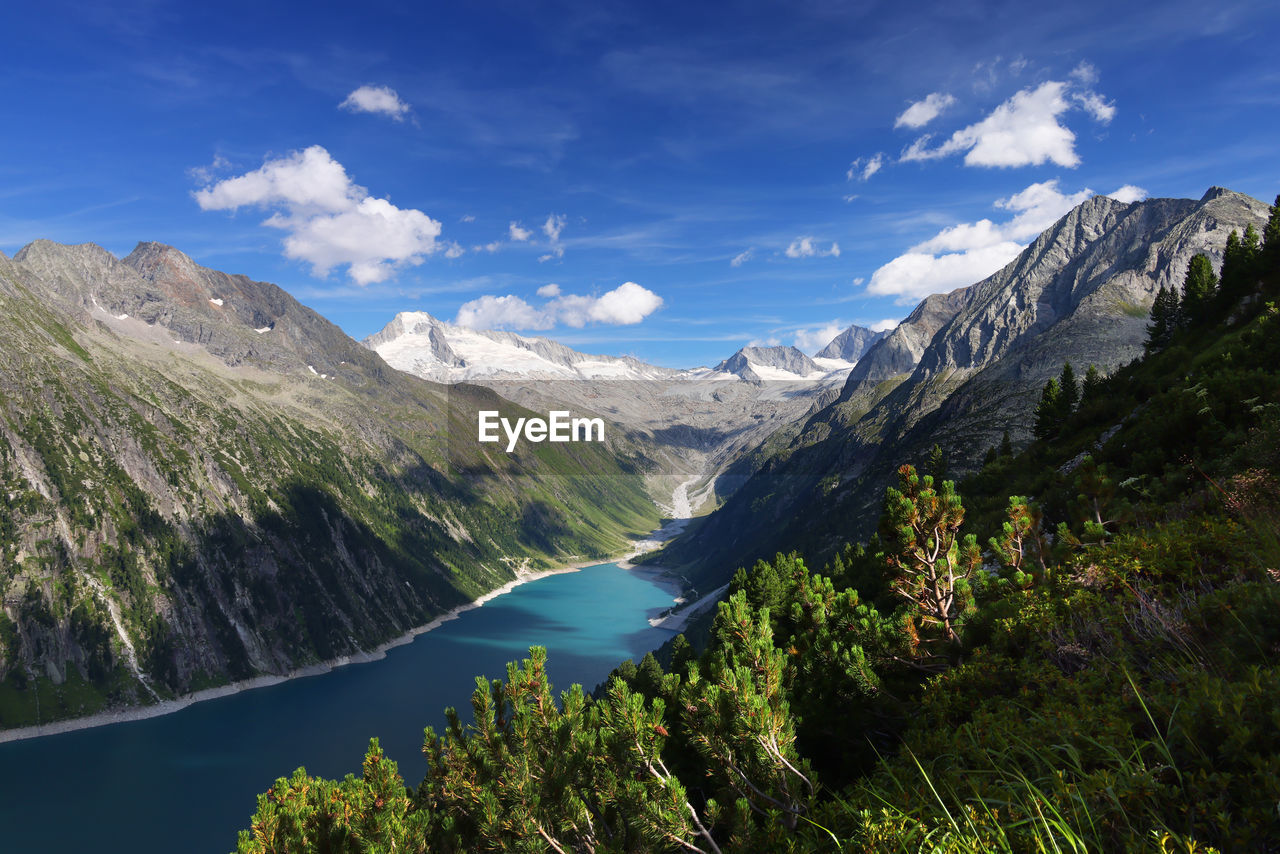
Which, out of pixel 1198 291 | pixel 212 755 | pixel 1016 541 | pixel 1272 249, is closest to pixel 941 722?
pixel 1016 541

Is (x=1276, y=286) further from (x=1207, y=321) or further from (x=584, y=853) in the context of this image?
(x=584, y=853)

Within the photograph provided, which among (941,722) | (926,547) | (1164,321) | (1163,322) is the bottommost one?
(941,722)

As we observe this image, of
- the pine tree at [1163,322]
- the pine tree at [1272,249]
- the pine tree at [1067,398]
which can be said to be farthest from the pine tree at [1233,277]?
the pine tree at [1067,398]

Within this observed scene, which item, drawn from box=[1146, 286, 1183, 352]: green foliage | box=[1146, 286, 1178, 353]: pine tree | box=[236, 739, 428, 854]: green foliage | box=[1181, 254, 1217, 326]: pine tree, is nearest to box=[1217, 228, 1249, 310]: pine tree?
box=[1181, 254, 1217, 326]: pine tree

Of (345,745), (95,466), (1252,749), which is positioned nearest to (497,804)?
(1252,749)

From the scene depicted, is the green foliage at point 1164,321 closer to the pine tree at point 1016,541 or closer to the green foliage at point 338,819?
the pine tree at point 1016,541

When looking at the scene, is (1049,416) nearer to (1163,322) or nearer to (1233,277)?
(1233,277)

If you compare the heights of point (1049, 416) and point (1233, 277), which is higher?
point (1233, 277)
